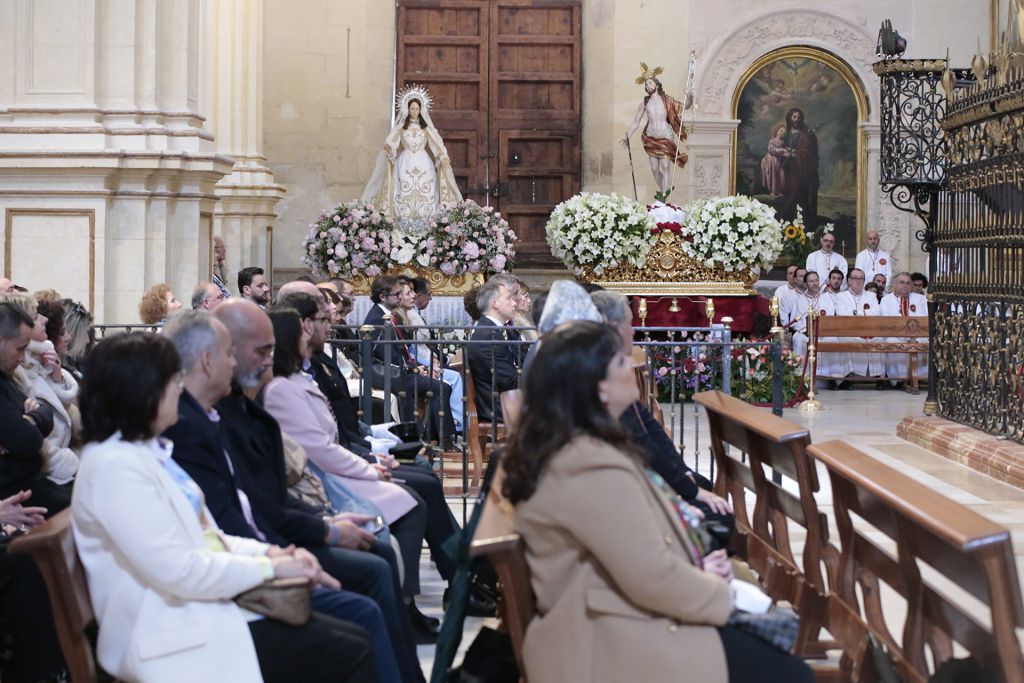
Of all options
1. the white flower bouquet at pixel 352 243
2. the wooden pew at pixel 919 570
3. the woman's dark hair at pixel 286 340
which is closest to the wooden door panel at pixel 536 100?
the white flower bouquet at pixel 352 243

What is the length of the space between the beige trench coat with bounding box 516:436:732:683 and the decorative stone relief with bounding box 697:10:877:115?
1569 cm

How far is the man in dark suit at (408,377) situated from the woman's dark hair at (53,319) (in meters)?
2.38

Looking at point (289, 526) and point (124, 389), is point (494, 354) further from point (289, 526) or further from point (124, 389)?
point (124, 389)

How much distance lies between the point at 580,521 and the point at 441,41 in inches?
634

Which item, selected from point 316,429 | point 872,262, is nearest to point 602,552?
point 316,429

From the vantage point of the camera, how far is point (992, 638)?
352 centimetres

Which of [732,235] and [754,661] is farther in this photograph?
[732,235]

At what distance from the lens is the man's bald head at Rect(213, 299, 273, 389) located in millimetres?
4543

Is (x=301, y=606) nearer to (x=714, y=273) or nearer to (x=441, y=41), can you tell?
(x=714, y=273)

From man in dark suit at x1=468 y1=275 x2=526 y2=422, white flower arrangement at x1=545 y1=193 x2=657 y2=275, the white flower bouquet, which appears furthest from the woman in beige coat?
the white flower bouquet

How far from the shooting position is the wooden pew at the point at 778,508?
4969mm

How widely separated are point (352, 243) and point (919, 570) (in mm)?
10131

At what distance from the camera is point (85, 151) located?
9.35 metres

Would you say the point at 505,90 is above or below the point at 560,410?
above
